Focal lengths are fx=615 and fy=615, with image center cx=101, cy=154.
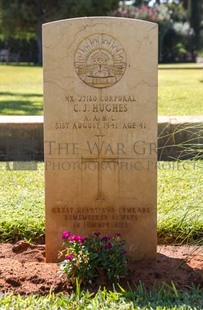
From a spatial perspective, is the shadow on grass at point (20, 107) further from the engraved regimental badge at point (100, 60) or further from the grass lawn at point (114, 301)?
the grass lawn at point (114, 301)

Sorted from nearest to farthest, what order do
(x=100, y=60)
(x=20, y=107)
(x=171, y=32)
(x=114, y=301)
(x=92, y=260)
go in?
(x=114, y=301), (x=92, y=260), (x=100, y=60), (x=20, y=107), (x=171, y=32)

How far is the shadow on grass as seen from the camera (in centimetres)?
1161

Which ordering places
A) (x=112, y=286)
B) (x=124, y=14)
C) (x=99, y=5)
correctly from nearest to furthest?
(x=112, y=286) < (x=99, y=5) < (x=124, y=14)

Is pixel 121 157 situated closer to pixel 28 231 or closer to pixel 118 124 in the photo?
pixel 118 124

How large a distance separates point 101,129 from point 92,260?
89 centimetres

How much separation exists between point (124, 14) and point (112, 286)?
127 ft

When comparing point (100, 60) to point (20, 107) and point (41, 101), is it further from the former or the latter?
point (41, 101)

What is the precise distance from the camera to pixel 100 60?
157 inches

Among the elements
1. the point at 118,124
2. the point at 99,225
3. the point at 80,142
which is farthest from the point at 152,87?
the point at 99,225

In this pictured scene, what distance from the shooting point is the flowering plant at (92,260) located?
363cm

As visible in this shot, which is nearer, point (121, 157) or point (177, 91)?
point (121, 157)

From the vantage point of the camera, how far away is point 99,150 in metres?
4.09

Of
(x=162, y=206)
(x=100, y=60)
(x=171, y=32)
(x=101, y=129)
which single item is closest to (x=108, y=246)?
(x=101, y=129)

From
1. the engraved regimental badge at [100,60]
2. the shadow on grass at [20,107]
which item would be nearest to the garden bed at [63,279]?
the engraved regimental badge at [100,60]
